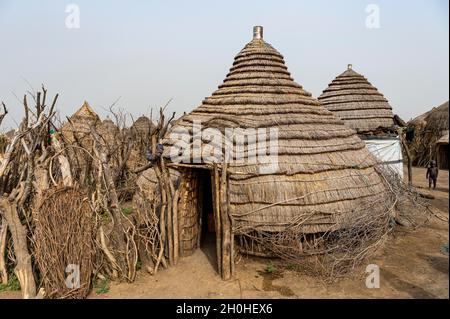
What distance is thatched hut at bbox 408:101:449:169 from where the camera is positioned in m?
17.8

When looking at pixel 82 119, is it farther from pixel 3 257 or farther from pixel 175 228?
pixel 175 228

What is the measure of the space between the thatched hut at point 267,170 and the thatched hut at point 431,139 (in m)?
13.3

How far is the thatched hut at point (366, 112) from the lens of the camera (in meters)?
11.1

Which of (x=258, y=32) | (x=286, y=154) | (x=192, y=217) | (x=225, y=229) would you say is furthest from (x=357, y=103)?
(x=225, y=229)

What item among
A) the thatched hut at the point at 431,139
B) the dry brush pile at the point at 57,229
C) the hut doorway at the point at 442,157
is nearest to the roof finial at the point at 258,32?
the dry brush pile at the point at 57,229

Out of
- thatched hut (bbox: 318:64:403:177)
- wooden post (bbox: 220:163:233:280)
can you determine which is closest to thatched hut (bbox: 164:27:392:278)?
wooden post (bbox: 220:163:233:280)

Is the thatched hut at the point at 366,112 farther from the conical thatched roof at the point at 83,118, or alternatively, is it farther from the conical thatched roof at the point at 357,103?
the conical thatched roof at the point at 83,118

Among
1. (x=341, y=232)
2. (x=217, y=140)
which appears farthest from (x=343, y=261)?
(x=217, y=140)

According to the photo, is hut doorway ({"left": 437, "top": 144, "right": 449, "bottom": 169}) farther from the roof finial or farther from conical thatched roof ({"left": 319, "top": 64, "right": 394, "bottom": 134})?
the roof finial

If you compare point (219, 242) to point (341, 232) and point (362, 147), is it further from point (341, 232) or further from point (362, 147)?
point (362, 147)

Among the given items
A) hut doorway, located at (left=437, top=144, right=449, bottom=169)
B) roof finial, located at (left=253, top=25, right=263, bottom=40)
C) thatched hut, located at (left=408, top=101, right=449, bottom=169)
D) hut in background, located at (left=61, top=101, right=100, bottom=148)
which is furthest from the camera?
thatched hut, located at (left=408, top=101, right=449, bottom=169)

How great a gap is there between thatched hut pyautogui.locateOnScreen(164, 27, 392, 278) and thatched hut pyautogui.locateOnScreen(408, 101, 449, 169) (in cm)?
1328

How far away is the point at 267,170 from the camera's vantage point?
20.5 feet
